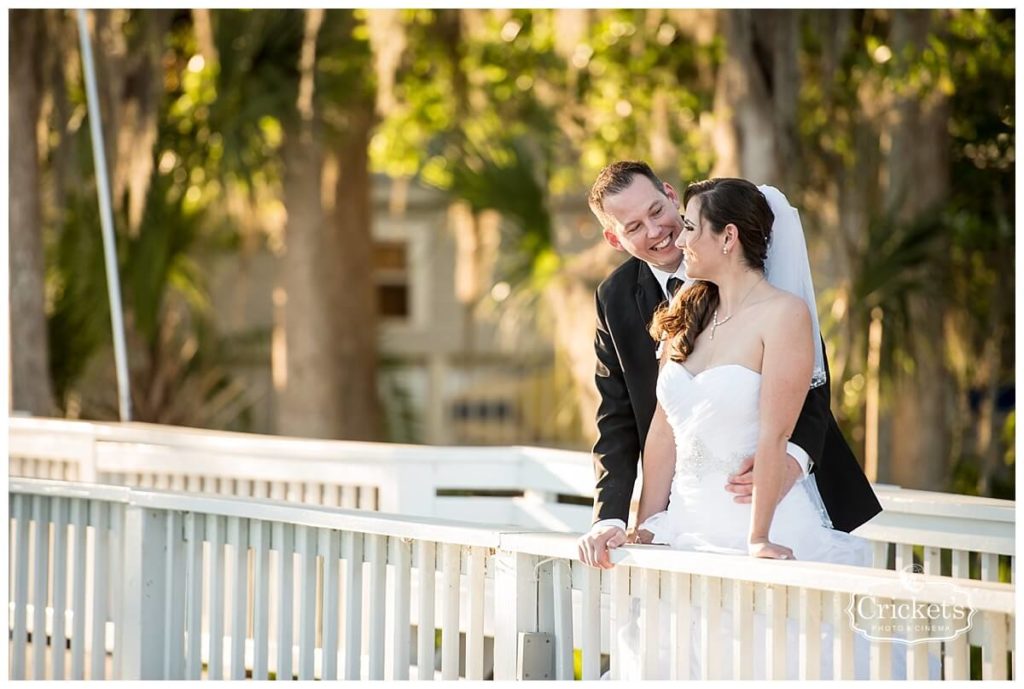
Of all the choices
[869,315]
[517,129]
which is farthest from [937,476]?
[517,129]

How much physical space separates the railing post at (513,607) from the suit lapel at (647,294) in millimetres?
621

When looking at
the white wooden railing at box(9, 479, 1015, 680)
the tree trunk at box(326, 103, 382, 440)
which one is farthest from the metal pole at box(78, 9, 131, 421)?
the tree trunk at box(326, 103, 382, 440)

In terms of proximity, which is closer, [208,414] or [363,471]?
[363,471]

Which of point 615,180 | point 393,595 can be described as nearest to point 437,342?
point 393,595

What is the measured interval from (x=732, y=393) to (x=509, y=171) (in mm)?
5833

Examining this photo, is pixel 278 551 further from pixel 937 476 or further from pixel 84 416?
pixel 84 416

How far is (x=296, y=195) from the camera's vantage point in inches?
423

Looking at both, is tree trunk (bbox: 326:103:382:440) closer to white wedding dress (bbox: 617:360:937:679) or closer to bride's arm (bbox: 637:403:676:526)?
bride's arm (bbox: 637:403:676:526)

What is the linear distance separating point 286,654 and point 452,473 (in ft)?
6.15

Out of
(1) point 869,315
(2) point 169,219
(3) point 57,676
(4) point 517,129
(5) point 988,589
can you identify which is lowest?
(3) point 57,676

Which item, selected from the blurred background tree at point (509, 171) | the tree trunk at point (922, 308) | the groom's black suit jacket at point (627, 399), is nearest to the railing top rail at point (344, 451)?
the groom's black suit jacket at point (627, 399)

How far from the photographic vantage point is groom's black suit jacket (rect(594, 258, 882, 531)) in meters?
3.13

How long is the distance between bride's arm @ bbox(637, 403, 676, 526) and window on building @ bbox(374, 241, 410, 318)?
49.1ft

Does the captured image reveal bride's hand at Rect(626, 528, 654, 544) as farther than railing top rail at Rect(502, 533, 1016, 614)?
Yes
